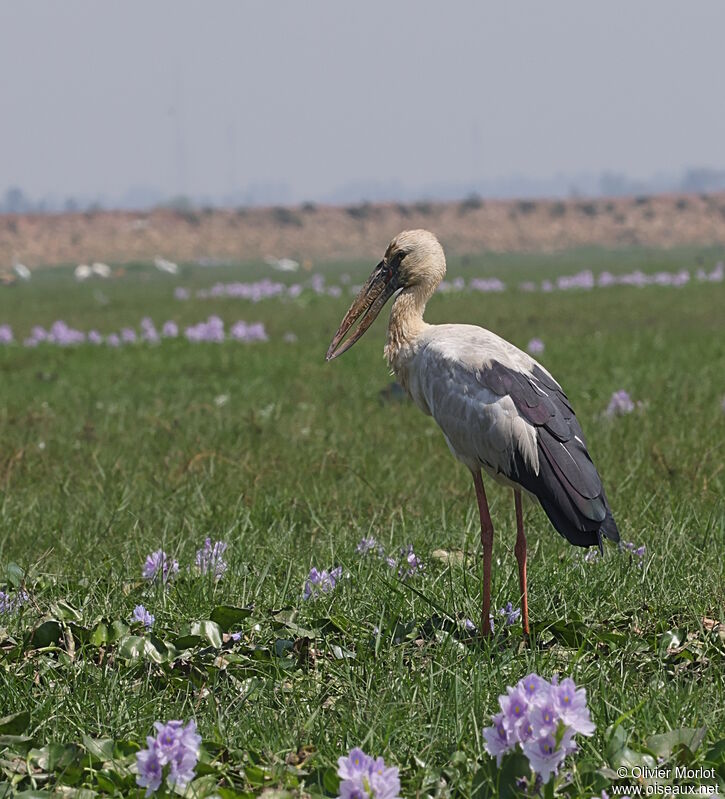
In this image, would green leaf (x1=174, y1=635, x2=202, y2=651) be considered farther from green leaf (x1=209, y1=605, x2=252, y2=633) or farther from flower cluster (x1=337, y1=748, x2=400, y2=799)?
flower cluster (x1=337, y1=748, x2=400, y2=799)

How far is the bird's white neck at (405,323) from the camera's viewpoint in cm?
488

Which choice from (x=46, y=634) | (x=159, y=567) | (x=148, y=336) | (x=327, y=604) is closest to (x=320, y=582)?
(x=327, y=604)

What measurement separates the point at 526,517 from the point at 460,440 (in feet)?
4.20

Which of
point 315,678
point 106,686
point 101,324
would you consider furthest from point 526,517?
point 101,324

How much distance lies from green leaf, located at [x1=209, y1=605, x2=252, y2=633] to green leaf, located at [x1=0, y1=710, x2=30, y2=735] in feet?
2.85

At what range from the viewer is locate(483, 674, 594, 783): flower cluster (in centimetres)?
274

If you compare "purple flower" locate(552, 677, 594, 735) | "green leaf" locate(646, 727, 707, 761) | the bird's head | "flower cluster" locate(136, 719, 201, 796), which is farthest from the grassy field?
the bird's head

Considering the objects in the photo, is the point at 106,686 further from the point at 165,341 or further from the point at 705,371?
the point at 165,341

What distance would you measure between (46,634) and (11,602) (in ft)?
1.35

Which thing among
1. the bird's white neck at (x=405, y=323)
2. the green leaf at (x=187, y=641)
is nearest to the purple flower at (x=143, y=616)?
the green leaf at (x=187, y=641)

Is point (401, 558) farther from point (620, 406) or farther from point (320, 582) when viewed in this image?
point (620, 406)

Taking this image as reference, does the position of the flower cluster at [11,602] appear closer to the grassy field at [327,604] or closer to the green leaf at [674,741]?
the grassy field at [327,604]

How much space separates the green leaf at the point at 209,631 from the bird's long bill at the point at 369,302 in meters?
1.48

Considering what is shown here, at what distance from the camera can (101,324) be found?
2192cm
